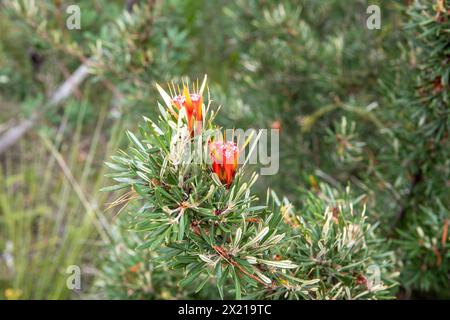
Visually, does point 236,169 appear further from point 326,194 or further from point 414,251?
point 414,251

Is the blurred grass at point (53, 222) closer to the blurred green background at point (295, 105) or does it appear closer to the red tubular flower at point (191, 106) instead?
the blurred green background at point (295, 105)

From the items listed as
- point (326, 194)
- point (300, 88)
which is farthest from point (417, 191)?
point (300, 88)

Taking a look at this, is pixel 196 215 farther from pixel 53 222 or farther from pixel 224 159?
pixel 53 222

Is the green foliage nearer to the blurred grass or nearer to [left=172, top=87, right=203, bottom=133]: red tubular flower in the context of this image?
[left=172, top=87, right=203, bottom=133]: red tubular flower

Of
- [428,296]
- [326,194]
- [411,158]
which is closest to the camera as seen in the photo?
[326,194]

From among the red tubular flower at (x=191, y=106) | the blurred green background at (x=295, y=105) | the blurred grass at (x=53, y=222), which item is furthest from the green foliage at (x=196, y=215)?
the blurred grass at (x=53, y=222)

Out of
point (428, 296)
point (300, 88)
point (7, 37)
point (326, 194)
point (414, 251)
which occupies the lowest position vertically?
point (428, 296)
